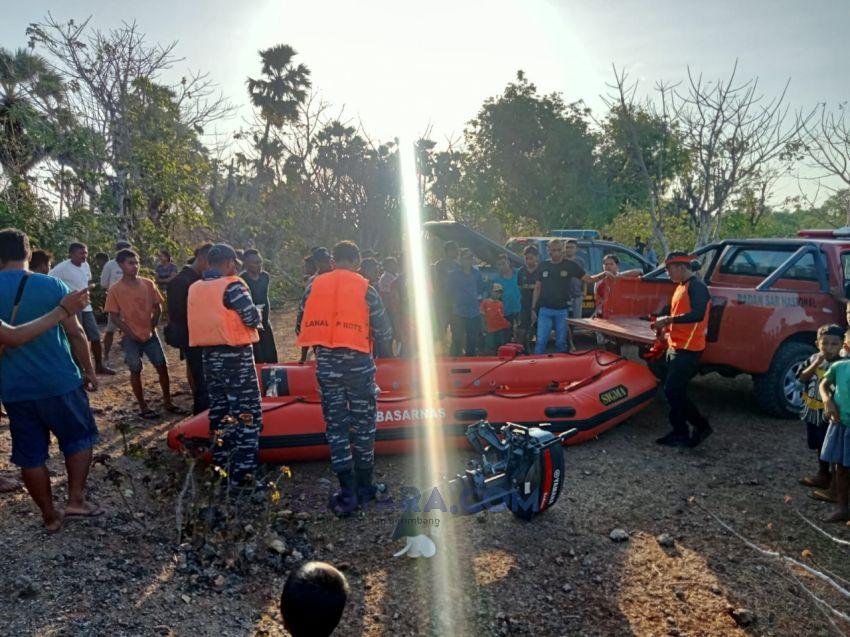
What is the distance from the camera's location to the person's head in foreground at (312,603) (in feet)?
4.97

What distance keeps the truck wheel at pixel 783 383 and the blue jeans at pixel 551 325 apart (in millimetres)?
2332

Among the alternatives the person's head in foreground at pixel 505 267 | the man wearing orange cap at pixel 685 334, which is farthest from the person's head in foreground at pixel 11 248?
the person's head in foreground at pixel 505 267

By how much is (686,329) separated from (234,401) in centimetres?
379

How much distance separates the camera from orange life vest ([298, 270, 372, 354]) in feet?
13.5

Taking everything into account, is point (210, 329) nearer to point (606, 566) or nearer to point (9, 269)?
point (9, 269)

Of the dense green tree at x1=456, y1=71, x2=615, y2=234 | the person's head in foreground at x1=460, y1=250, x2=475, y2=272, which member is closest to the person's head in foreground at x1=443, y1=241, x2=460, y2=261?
the person's head in foreground at x1=460, y1=250, x2=475, y2=272

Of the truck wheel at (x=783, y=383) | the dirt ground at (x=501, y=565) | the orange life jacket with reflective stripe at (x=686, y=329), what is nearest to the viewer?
the dirt ground at (x=501, y=565)

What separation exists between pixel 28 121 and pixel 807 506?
557 inches

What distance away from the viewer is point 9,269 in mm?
3383

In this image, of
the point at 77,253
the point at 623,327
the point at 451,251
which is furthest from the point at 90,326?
the point at 623,327

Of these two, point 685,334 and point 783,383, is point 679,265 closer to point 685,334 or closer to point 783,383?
point 685,334

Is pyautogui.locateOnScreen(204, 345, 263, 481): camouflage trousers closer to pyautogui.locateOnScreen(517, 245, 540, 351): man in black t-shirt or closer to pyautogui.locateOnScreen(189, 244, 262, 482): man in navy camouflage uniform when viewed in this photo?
pyautogui.locateOnScreen(189, 244, 262, 482): man in navy camouflage uniform

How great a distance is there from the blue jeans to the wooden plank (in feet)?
0.69

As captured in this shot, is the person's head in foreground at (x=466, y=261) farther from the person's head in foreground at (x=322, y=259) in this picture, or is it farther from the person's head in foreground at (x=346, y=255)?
the person's head in foreground at (x=346, y=255)
